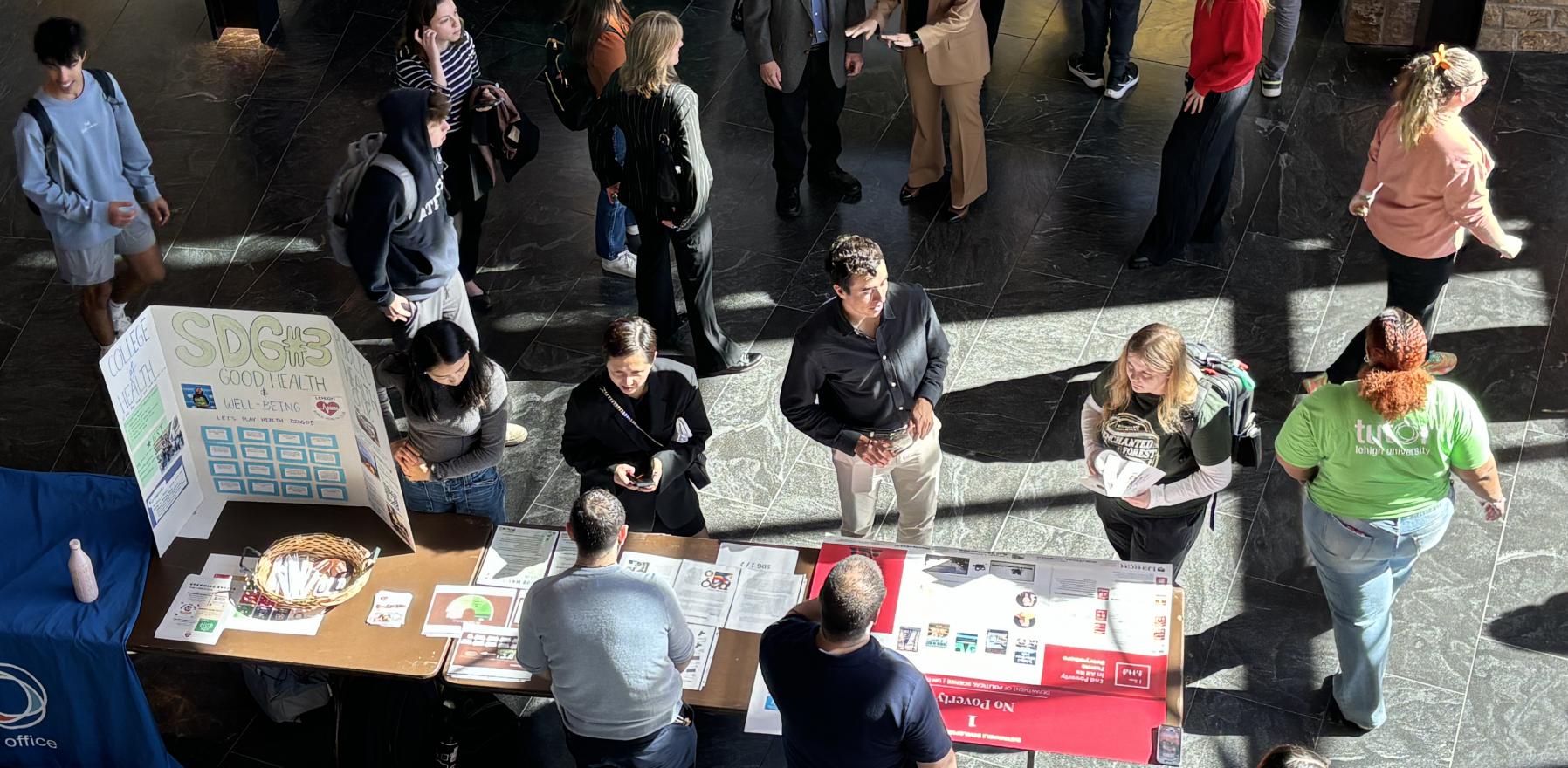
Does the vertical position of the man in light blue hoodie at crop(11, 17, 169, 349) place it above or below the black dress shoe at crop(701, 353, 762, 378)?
above

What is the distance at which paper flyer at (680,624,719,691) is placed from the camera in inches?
177

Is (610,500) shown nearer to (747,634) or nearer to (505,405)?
(747,634)

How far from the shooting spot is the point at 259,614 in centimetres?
477

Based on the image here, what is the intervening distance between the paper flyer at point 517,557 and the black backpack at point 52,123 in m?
2.55

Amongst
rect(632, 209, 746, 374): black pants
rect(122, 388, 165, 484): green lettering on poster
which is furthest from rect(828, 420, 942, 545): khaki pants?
rect(122, 388, 165, 484): green lettering on poster

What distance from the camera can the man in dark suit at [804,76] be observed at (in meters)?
6.75

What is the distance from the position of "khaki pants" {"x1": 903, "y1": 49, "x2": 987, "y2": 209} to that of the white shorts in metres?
3.43

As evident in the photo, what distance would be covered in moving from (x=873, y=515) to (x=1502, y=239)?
8.36 feet

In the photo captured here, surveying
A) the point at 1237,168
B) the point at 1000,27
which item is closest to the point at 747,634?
the point at 1237,168

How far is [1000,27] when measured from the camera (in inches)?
332

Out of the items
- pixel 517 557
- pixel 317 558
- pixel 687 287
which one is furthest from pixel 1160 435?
pixel 317 558

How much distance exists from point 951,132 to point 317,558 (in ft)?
11.9

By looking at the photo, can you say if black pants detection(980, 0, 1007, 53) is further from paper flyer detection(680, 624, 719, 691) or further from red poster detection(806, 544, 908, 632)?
paper flyer detection(680, 624, 719, 691)

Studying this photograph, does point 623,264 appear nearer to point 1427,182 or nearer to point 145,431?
point 145,431
